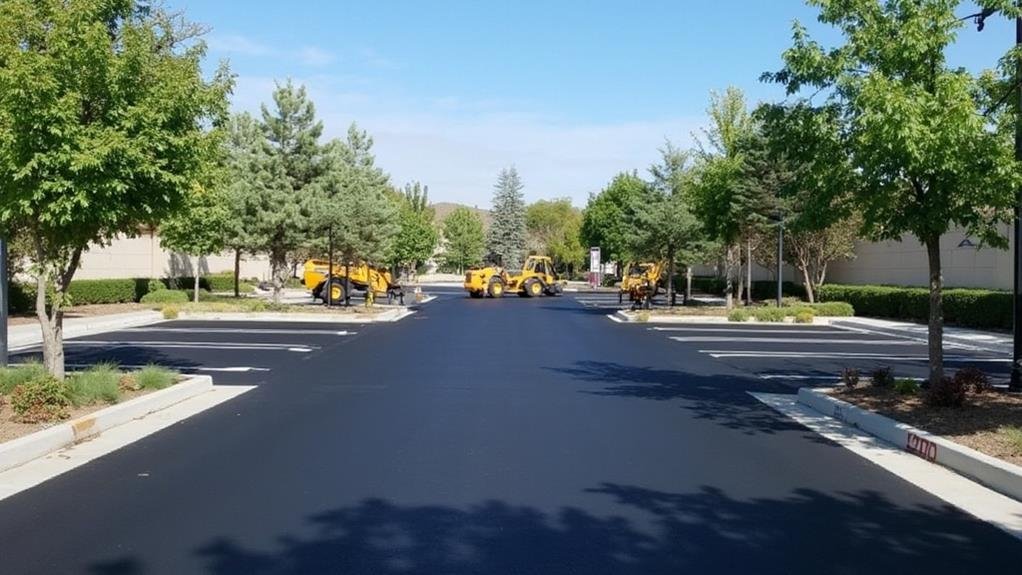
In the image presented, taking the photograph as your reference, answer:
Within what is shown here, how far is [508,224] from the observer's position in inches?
3716

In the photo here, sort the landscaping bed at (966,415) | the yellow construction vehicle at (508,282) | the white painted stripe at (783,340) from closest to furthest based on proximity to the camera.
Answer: the landscaping bed at (966,415) < the white painted stripe at (783,340) < the yellow construction vehicle at (508,282)

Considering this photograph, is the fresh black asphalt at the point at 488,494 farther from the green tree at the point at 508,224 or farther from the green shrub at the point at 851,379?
the green tree at the point at 508,224

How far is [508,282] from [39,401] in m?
42.8

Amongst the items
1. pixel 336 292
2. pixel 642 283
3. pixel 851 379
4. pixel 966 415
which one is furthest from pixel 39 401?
pixel 642 283

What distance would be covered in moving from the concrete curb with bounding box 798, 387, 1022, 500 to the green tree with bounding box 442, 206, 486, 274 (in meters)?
89.2

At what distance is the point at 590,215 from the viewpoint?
81.0m

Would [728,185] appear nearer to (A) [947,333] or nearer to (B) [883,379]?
(A) [947,333]

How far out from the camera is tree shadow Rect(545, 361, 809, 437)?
38.8 feet

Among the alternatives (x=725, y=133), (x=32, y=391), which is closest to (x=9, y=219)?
(x=32, y=391)

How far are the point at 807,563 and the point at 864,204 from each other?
7.14 m

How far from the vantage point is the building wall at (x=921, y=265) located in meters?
28.7

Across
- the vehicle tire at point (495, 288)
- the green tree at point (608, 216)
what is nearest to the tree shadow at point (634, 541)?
the vehicle tire at point (495, 288)

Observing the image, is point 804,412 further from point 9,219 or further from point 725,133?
point 725,133

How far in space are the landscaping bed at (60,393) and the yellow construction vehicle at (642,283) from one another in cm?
2513
